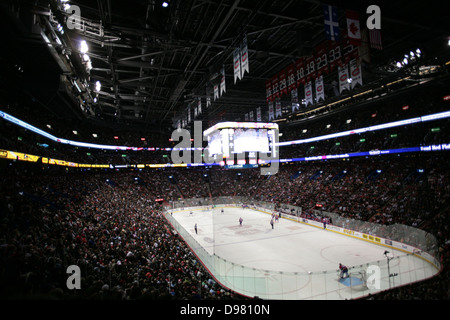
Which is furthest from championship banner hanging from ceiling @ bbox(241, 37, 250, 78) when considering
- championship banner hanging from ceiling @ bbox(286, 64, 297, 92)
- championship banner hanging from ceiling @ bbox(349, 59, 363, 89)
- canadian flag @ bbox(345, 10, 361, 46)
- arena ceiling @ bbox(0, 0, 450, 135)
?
championship banner hanging from ceiling @ bbox(349, 59, 363, 89)

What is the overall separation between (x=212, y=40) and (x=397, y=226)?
17.8 meters

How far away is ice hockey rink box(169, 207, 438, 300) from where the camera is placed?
35.5ft

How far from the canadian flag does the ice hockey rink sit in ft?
34.2

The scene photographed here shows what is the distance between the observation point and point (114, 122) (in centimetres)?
4331

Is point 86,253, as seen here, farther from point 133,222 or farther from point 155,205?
point 155,205

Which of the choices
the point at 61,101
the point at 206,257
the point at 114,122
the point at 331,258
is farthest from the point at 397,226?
the point at 114,122

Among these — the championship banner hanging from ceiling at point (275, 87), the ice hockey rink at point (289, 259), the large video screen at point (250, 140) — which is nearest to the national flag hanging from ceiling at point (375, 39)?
the championship banner hanging from ceiling at point (275, 87)

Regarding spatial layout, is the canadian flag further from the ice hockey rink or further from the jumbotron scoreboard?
the jumbotron scoreboard

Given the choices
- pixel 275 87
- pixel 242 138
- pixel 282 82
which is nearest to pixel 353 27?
pixel 282 82

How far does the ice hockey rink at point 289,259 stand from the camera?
35.5 ft

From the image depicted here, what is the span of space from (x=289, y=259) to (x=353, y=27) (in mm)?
14061

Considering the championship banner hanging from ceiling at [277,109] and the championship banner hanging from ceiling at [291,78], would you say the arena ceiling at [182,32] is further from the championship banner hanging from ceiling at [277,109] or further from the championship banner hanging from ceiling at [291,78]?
the championship banner hanging from ceiling at [277,109]
